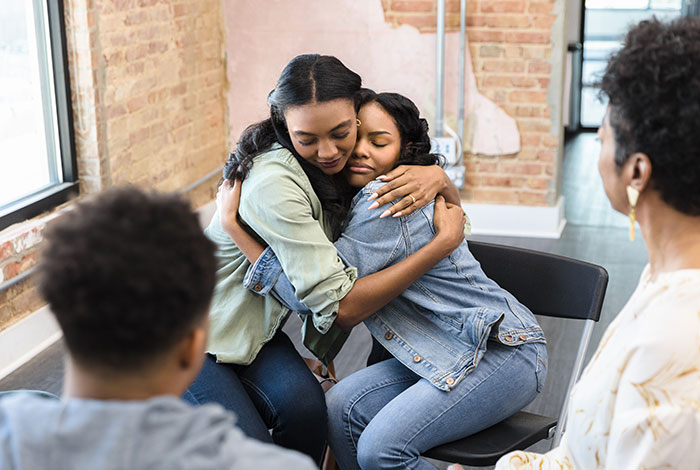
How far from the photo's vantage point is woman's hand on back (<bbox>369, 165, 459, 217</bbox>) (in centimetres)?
183

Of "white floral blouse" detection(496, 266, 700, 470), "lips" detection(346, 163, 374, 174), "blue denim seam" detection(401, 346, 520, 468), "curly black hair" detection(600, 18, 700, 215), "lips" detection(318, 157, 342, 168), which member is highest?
"curly black hair" detection(600, 18, 700, 215)

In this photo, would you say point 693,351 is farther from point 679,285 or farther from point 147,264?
point 147,264

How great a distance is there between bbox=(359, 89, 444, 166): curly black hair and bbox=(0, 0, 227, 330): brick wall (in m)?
1.30

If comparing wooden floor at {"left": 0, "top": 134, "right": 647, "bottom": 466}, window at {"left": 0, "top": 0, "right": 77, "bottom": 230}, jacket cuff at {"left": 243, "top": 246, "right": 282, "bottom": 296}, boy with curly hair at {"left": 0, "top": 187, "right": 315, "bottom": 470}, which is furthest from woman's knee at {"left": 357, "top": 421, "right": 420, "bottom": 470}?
window at {"left": 0, "top": 0, "right": 77, "bottom": 230}

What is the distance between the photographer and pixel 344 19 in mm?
4582

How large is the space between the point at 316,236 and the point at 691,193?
30.7 inches

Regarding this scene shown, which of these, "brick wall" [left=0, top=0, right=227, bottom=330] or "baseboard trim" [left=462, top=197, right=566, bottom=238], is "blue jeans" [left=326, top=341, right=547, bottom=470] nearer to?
"brick wall" [left=0, top=0, right=227, bottom=330]

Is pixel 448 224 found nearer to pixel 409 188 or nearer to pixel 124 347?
pixel 409 188

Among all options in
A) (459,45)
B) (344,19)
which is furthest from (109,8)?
(459,45)

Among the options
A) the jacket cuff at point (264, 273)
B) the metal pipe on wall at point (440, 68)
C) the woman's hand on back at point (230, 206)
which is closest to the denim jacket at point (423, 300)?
the jacket cuff at point (264, 273)

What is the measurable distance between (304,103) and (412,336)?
57cm

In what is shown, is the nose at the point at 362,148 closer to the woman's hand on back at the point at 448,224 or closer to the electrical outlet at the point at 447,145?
the woman's hand on back at the point at 448,224

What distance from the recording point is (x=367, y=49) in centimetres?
459

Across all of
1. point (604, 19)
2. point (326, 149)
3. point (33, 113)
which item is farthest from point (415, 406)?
point (604, 19)
